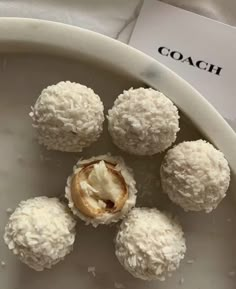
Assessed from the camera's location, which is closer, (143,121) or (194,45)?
(143,121)

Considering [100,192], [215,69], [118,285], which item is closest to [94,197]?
[100,192]

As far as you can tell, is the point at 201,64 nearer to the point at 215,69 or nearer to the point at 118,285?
the point at 215,69

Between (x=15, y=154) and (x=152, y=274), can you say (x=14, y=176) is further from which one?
(x=152, y=274)

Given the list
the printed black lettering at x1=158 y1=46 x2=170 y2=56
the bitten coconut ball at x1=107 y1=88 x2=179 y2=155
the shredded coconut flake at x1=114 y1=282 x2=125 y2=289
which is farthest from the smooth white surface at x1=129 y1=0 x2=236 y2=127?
the shredded coconut flake at x1=114 y1=282 x2=125 y2=289

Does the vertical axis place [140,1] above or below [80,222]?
above

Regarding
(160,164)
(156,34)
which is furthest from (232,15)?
(160,164)
